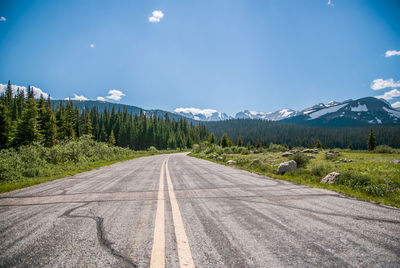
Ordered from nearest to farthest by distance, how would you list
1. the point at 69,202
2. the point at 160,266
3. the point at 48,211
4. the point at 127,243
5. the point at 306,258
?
Answer: the point at 160,266 < the point at 306,258 < the point at 127,243 < the point at 48,211 < the point at 69,202

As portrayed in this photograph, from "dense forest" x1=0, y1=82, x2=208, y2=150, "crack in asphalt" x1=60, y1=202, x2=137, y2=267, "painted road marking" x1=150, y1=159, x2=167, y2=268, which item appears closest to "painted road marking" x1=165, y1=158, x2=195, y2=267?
"painted road marking" x1=150, y1=159, x2=167, y2=268

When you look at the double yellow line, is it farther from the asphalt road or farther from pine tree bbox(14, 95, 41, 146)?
pine tree bbox(14, 95, 41, 146)

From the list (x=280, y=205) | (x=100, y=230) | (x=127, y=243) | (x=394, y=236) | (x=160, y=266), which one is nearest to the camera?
(x=160, y=266)

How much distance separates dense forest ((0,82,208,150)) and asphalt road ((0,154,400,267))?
3869cm

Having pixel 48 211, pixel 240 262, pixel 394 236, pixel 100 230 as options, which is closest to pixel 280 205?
pixel 394 236

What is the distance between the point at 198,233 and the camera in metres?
2.76

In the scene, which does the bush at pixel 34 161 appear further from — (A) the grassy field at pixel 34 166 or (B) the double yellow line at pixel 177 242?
(B) the double yellow line at pixel 177 242

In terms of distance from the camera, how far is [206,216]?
11.6 ft

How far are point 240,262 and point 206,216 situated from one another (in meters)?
1.59

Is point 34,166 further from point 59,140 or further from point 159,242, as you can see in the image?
point 59,140

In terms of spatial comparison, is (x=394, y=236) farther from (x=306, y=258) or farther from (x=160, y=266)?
(x=160, y=266)

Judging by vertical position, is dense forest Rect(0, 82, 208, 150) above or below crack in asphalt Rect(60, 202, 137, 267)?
above

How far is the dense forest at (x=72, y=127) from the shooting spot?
32.9m

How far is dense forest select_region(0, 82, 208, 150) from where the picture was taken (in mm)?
32938
